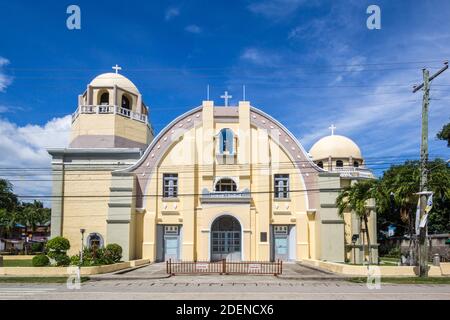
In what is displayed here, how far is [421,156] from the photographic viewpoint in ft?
76.9

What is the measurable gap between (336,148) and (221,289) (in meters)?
27.5

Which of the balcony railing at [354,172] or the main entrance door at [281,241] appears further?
the balcony railing at [354,172]

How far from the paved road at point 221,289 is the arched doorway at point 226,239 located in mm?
11597

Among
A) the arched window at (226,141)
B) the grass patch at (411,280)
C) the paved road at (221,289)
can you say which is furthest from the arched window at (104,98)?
the grass patch at (411,280)

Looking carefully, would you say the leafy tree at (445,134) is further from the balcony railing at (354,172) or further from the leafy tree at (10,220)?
the leafy tree at (10,220)

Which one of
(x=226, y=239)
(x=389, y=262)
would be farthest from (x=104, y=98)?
(x=389, y=262)

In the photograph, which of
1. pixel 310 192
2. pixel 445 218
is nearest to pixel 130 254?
pixel 310 192

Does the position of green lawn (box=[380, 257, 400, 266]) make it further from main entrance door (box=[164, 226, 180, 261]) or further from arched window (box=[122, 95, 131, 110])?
arched window (box=[122, 95, 131, 110])

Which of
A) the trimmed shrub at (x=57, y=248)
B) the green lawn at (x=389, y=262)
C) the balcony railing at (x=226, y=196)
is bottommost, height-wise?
the green lawn at (x=389, y=262)

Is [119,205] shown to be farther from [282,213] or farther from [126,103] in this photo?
[282,213]

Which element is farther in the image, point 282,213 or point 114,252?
point 282,213

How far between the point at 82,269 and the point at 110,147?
48.6ft

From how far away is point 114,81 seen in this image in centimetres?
3869

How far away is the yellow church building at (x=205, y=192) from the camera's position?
34375mm
